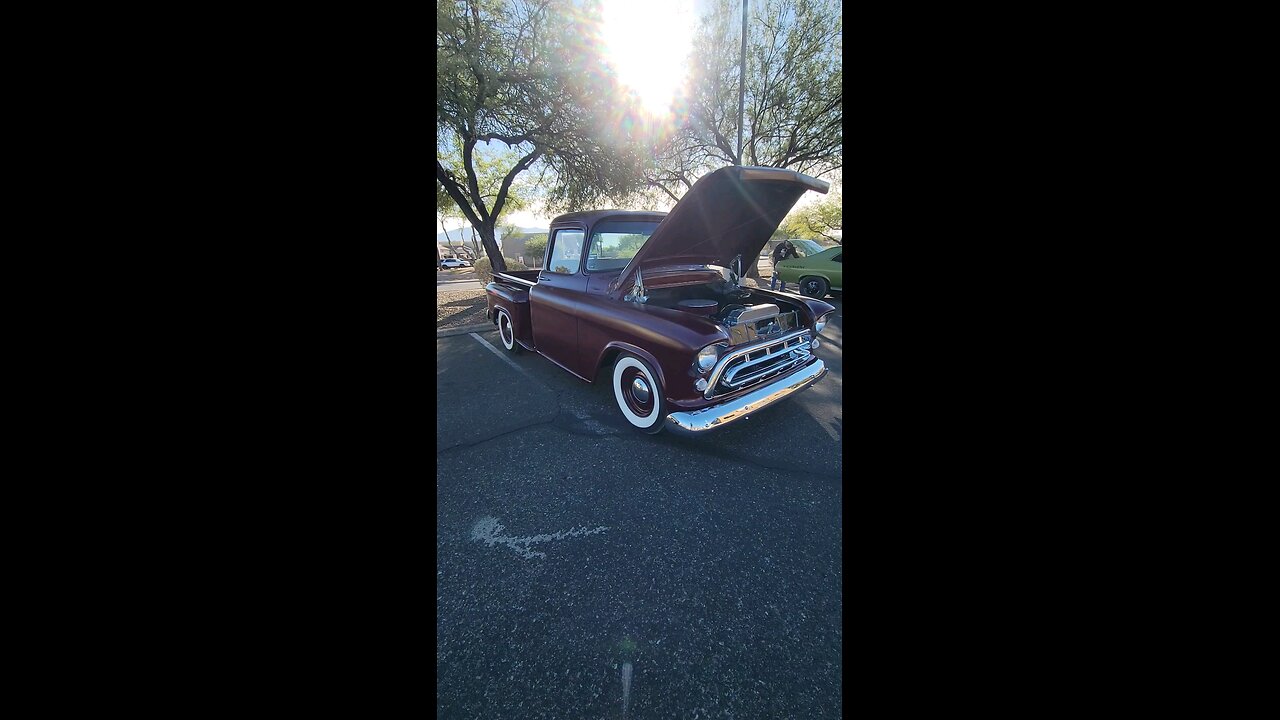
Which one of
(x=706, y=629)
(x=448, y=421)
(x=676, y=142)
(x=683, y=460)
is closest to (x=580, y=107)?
(x=676, y=142)

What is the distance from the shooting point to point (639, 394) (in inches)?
130

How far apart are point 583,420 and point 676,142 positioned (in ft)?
40.6

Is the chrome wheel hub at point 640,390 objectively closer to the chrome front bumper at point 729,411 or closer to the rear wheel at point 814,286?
the chrome front bumper at point 729,411

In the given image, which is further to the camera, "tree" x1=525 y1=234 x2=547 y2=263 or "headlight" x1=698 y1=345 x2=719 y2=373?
"tree" x1=525 y1=234 x2=547 y2=263

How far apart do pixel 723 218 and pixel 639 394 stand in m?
1.87

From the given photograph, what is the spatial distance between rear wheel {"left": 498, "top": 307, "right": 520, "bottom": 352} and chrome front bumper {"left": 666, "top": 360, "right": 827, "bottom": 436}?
10.3ft

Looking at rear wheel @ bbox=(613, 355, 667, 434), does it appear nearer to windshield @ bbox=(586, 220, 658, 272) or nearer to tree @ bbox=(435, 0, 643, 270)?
windshield @ bbox=(586, 220, 658, 272)

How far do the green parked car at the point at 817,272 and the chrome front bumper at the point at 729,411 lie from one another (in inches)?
280

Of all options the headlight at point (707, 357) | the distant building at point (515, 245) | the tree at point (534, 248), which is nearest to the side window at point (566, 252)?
the headlight at point (707, 357)

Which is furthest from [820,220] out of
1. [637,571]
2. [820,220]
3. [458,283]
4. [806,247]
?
[637,571]

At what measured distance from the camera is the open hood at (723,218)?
303 centimetres

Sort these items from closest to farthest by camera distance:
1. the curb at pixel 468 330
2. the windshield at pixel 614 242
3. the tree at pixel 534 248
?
1. the windshield at pixel 614 242
2. the curb at pixel 468 330
3. the tree at pixel 534 248

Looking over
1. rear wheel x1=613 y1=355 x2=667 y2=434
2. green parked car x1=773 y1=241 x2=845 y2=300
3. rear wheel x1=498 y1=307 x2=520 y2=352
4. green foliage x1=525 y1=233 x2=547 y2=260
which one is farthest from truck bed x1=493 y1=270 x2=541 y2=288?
green foliage x1=525 y1=233 x2=547 y2=260

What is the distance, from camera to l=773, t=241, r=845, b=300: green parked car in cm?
940
